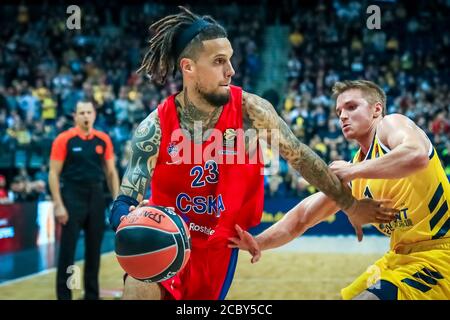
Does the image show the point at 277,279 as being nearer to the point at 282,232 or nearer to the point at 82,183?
the point at 82,183

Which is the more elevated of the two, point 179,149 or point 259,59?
point 259,59

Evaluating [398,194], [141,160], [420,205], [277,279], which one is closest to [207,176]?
[141,160]

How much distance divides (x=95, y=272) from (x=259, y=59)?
13.8 metres

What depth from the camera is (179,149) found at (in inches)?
147

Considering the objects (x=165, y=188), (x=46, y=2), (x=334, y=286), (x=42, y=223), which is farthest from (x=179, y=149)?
(x=46, y=2)

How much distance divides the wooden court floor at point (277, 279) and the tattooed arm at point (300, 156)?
113 inches

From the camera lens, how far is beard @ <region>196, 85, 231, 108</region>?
3768mm

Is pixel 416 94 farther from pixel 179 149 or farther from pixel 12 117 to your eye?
pixel 179 149

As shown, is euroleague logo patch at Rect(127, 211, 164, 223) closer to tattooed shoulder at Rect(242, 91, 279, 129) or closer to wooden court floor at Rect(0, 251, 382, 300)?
tattooed shoulder at Rect(242, 91, 279, 129)

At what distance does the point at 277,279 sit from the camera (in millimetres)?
7914

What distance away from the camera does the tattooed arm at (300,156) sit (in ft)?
12.5

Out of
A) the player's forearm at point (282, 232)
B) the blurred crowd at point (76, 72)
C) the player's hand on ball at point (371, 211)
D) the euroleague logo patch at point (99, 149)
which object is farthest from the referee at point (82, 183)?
the blurred crowd at point (76, 72)
